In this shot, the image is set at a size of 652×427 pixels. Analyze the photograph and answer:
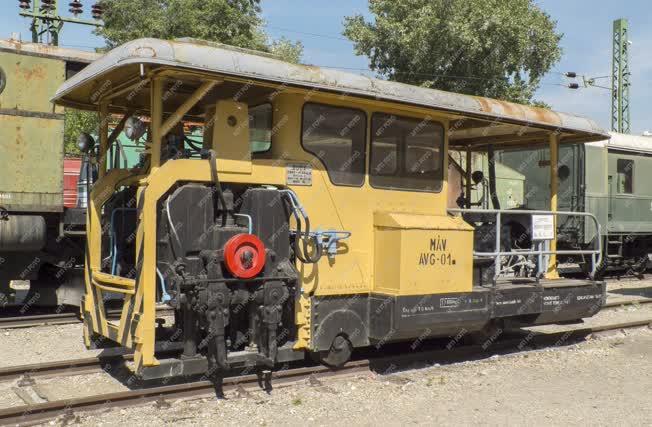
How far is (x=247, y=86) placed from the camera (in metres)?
6.14

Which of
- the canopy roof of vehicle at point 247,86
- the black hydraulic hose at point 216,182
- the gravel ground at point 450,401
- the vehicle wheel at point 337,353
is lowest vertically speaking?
the gravel ground at point 450,401

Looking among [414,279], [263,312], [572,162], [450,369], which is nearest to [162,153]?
[263,312]

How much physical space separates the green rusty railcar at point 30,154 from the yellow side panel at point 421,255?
190 inches

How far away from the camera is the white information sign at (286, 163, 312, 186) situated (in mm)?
6188

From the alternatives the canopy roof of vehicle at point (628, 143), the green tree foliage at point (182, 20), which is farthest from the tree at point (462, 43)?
the canopy roof of vehicle at point (628, 143)

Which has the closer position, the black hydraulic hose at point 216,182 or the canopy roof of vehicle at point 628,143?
the black hydraulic hose at point 216,182

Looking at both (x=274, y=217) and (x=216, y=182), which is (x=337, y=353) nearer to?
(x=274, y=217)

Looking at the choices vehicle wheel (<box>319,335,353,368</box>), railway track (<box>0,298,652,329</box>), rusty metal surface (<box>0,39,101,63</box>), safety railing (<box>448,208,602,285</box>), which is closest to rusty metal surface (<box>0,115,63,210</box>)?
rusty metal surface (<box>0,39,101,63</box>)

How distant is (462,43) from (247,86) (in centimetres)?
1853

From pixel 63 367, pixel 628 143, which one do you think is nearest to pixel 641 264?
pixel 628 143

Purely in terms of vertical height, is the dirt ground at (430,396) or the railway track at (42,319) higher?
the railway track at (42,319)

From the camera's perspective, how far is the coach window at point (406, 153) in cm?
688

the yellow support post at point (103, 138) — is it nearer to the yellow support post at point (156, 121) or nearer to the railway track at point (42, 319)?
the yellow support post at point (156, 121)

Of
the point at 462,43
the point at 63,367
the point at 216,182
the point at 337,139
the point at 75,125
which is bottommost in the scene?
the point at 63,367
